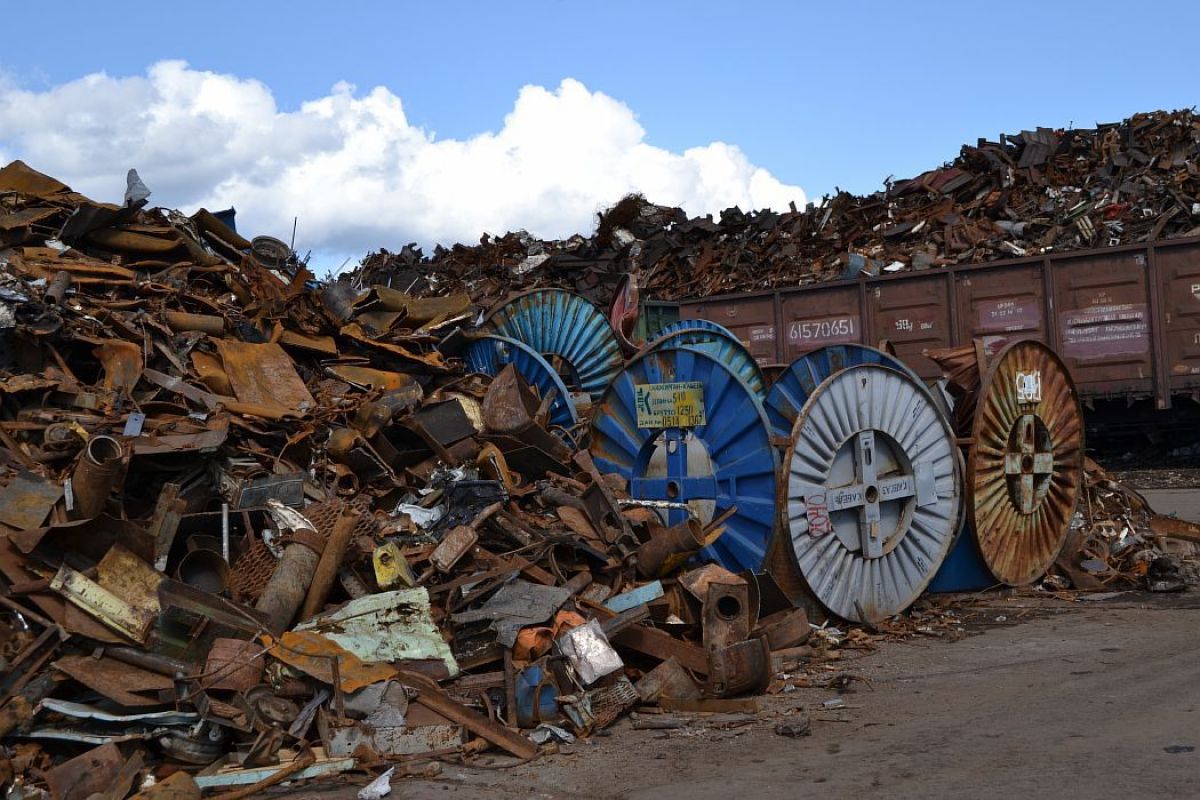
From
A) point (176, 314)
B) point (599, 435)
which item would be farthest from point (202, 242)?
point (599, 435)

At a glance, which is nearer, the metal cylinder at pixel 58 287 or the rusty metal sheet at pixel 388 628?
the rusty metal sheet at pixel 388 628

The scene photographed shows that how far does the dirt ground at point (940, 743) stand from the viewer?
13.7ft

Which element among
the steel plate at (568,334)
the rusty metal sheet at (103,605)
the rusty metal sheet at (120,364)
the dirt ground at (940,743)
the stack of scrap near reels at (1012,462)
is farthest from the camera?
the steel plate at (568,334)

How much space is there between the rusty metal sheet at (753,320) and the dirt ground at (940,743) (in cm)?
988

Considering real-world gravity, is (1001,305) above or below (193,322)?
above

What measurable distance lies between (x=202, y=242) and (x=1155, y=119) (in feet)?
51.0

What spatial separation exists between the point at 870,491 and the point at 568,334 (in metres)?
4.59

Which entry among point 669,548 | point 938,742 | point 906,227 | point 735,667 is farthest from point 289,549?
point 906,227

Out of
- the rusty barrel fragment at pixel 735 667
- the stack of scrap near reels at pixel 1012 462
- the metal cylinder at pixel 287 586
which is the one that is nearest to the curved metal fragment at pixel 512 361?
the stack of scrap near reels at pixel 1012 462

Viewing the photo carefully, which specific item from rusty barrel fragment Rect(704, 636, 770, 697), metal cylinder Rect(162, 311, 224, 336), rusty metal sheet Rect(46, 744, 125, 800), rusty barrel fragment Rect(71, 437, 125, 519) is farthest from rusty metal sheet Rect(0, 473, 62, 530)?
rusty barrel fragment Rect(704, 636, 770, 697)

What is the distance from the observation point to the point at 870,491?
7.50 m

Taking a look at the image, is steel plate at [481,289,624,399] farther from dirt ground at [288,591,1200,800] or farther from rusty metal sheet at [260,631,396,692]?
rusty metal sheet at [260,631,396,692]

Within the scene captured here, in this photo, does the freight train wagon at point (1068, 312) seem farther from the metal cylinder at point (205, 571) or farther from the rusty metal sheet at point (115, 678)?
the rusty metal sheet at point (115, 678)

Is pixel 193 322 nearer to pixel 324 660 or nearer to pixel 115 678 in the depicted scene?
pixel 115 678
